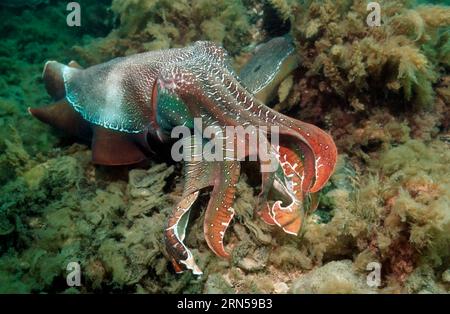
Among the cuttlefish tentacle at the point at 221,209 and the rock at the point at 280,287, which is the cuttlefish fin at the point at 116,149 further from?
the rock at the point at 280,287

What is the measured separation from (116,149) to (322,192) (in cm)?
209

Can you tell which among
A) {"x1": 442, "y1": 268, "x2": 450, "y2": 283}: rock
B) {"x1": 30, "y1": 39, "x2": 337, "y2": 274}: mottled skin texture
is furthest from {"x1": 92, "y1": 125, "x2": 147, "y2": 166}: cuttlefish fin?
{"x1": 442, "y1": 268, "x2": 450, "y2": 283}: rock

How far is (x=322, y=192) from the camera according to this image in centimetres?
380

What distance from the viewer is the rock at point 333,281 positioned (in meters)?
2.64

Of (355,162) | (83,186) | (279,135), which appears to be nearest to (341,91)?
(355,162)

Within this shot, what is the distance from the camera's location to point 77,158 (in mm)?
4336

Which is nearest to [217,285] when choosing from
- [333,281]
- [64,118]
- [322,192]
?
[333,281]

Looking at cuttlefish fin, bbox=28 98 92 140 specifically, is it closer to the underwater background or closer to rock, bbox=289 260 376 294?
Answer: the underwater background

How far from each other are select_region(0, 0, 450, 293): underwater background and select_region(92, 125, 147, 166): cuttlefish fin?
160 mm

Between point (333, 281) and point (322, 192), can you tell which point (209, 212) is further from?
point (322, 192)

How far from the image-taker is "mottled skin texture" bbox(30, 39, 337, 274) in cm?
304

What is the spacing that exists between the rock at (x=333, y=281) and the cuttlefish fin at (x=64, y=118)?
2.74 metres
